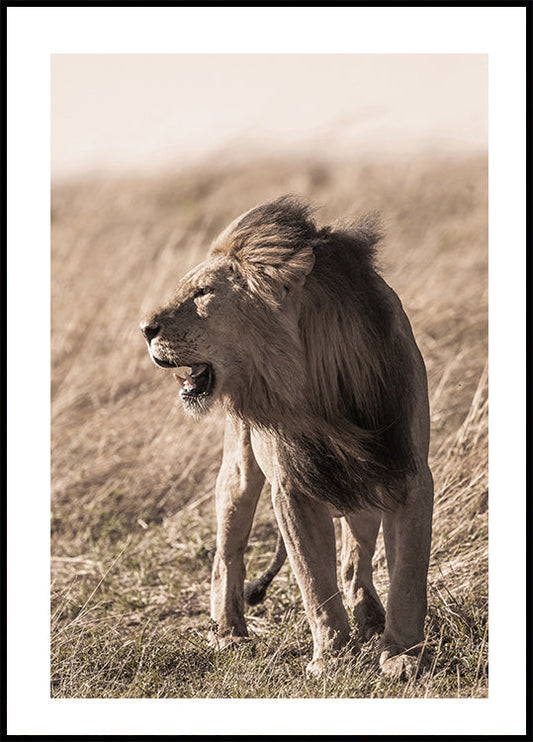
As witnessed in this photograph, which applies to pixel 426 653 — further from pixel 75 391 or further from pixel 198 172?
pixel 198 172

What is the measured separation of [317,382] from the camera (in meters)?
3.72

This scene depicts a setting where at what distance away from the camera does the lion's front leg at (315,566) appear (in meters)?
3.92

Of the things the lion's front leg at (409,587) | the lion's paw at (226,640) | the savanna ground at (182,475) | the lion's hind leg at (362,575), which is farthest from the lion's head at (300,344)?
the lion's paw at (226,640)

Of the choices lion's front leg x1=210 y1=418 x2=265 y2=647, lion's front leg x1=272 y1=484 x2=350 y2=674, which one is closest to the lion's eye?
lion's front leg x1=272 y1=484 x2=350 y2=674

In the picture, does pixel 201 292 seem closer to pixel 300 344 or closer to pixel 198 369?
pixel 198 369

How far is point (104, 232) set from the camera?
1178 centimetres

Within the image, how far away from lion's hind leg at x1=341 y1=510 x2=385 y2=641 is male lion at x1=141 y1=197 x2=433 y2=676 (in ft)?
1.50

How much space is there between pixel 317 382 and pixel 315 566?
682 millimetres

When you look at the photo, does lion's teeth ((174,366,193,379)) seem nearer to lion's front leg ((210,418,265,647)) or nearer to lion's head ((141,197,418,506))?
lion's head ((141,197,418,506))

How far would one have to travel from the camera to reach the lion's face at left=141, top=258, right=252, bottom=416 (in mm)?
3604

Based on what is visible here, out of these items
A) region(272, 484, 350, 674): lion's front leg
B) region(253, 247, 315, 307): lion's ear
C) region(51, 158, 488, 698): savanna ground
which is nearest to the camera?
region(253, 247, 315, 307): lion's ear

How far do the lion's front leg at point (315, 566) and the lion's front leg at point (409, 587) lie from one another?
0.63ft

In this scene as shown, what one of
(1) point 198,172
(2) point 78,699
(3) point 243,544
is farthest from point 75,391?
(1) point 198,172
